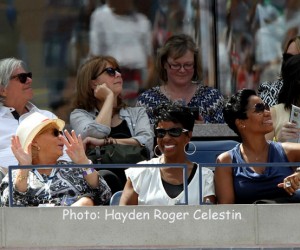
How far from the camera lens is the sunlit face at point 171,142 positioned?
29.5 feet

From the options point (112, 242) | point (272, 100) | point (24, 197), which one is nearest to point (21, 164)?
point (24, 197)

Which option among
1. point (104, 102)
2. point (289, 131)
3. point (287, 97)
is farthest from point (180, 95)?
point (289, 131)

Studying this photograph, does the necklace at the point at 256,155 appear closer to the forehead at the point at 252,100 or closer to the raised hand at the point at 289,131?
the forehead at the point at 252,100

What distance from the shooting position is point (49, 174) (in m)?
9.01

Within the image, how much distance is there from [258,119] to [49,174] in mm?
1529

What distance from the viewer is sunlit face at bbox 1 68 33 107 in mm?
10172

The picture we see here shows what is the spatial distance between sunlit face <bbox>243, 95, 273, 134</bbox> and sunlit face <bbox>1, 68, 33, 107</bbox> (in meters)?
1.92

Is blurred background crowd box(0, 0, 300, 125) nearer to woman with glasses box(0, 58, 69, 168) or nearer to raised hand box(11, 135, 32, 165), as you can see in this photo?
woman with glasses box(0, 58, 69, 168)

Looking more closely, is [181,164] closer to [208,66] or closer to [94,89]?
[94,89]

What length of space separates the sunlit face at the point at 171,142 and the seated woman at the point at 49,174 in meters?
0.48

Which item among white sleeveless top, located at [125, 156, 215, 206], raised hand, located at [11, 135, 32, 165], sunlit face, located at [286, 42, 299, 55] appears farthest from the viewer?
sunlit face, located at [286, 42, 299, 55]

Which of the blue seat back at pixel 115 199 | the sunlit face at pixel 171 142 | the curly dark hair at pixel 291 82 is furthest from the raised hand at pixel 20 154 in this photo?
the curly dark hair at pixel 291 82

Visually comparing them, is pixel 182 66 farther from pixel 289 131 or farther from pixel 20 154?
pixel 20 154

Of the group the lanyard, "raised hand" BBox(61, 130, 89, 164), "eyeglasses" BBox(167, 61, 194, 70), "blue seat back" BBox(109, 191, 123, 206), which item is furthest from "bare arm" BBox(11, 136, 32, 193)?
"eyeglasses" BBox(167, 61, 194, 70)
